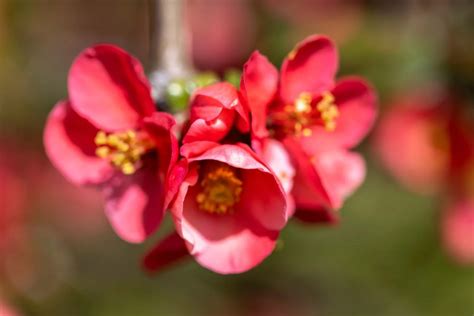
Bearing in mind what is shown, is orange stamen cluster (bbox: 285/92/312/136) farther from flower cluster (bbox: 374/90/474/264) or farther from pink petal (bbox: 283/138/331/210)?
flower cluster (bbox: 374/90/474/264)

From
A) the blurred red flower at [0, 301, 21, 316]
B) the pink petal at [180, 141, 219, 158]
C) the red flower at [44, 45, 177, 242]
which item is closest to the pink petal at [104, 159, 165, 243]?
the red flower at [44, 45, 177, 242]

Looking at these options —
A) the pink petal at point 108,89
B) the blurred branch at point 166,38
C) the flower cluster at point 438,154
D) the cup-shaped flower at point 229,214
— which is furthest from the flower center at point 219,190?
the flower cluster at point 438,154

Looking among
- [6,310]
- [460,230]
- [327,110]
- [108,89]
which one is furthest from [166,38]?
[460,230]

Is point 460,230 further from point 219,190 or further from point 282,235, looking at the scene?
point 219,190

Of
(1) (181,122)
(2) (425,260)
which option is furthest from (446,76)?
(1) (181,122)

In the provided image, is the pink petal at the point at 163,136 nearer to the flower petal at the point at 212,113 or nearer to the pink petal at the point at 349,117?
the flower petal at the point at 212,113

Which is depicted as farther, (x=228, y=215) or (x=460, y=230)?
(x=460, y=230)

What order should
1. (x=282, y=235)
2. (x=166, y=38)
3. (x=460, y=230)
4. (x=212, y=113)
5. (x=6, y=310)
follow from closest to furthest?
(x=212, y=113) < (x=166, y=38) < (x=6, y=310) < (x=460, y=230) < (x=282, y=235)
